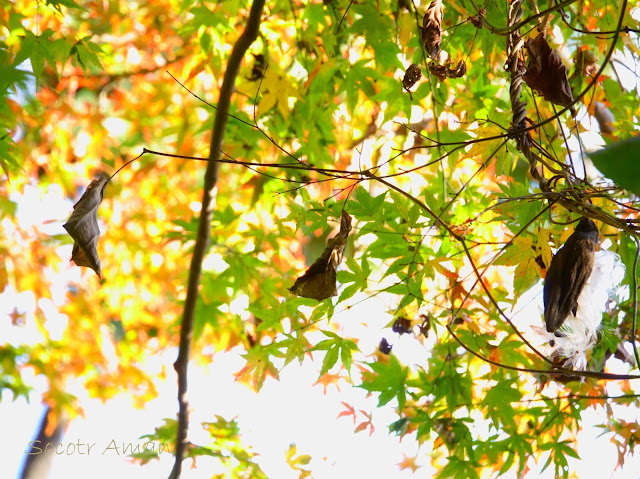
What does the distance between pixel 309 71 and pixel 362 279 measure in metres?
0.86

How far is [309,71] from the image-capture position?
172 centimetres

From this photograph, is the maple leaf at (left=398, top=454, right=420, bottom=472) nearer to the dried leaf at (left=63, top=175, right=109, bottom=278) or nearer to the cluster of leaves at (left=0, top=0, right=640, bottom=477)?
the cluster of leaves at (left=0, top=0, right=640, bottom=477)

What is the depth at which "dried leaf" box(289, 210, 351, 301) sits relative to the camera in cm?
83

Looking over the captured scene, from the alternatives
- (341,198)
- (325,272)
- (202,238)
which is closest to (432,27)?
(325,272)

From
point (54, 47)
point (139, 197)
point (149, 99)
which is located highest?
point (149, 99)

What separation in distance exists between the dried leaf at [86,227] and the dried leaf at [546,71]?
624 mm

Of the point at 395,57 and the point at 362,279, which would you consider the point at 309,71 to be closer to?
the point at 395,57

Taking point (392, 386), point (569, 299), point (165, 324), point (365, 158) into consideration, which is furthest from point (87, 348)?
point (569, 299)

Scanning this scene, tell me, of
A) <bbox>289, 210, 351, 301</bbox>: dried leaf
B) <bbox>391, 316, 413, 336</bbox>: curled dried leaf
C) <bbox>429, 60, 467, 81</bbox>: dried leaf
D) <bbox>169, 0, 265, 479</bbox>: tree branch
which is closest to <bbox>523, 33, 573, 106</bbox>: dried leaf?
<bbox>429, 60, 467, 81</bbox>: dried leaf

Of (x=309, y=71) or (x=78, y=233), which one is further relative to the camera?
(x=309, y=71)

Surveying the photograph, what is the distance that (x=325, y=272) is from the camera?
0.83 metres

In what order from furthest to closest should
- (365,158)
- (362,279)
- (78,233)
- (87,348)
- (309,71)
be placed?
(87,348), (365,158), (309,71), (362,279), (78,233)

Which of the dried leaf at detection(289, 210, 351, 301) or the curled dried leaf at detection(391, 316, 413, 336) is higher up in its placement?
the curled dried leaf at detection(391, 316, 413, 336)

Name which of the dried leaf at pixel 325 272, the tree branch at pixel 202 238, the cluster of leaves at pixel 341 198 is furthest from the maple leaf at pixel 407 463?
the dried leaf at pixel 325 272
